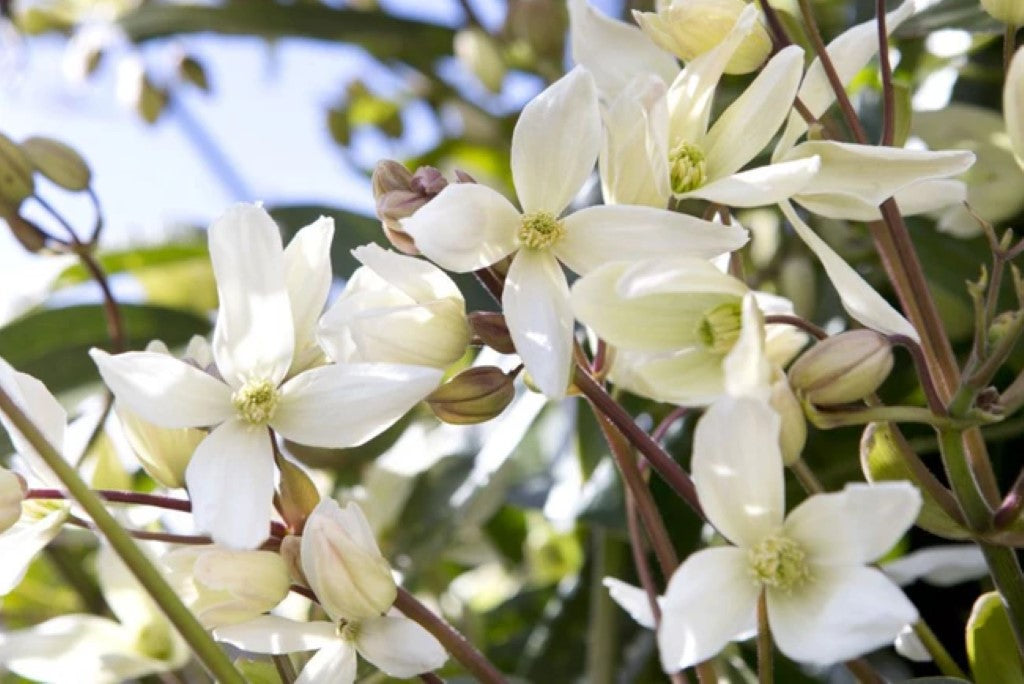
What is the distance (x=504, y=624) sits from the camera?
599 millimetres

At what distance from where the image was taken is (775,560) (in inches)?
9.6

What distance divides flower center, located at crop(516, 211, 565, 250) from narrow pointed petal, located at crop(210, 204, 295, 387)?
6cm

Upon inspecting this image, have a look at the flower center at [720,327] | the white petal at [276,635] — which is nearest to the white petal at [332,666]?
the white petal at [276,635]

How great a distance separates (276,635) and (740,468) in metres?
0.11

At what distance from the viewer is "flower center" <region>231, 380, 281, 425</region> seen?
0.28m

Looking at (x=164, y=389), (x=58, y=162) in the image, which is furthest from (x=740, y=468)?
(x=58, y=162)

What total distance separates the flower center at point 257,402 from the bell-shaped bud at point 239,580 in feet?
0.10

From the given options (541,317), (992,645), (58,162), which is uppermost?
(58,162)

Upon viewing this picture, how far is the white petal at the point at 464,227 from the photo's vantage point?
26cm

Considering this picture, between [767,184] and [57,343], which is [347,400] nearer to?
[767,184]

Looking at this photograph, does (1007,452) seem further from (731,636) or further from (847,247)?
(731,636)

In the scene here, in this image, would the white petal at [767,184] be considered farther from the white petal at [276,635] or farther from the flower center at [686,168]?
the white petal at [276,635]

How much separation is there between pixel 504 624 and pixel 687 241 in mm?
370

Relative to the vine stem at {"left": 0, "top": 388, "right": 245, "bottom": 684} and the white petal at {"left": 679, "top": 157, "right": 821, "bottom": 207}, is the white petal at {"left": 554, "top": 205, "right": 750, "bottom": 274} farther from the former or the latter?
the vine stem at {"left": 0, "top": 388, "right": 245, "bottom": 684}
